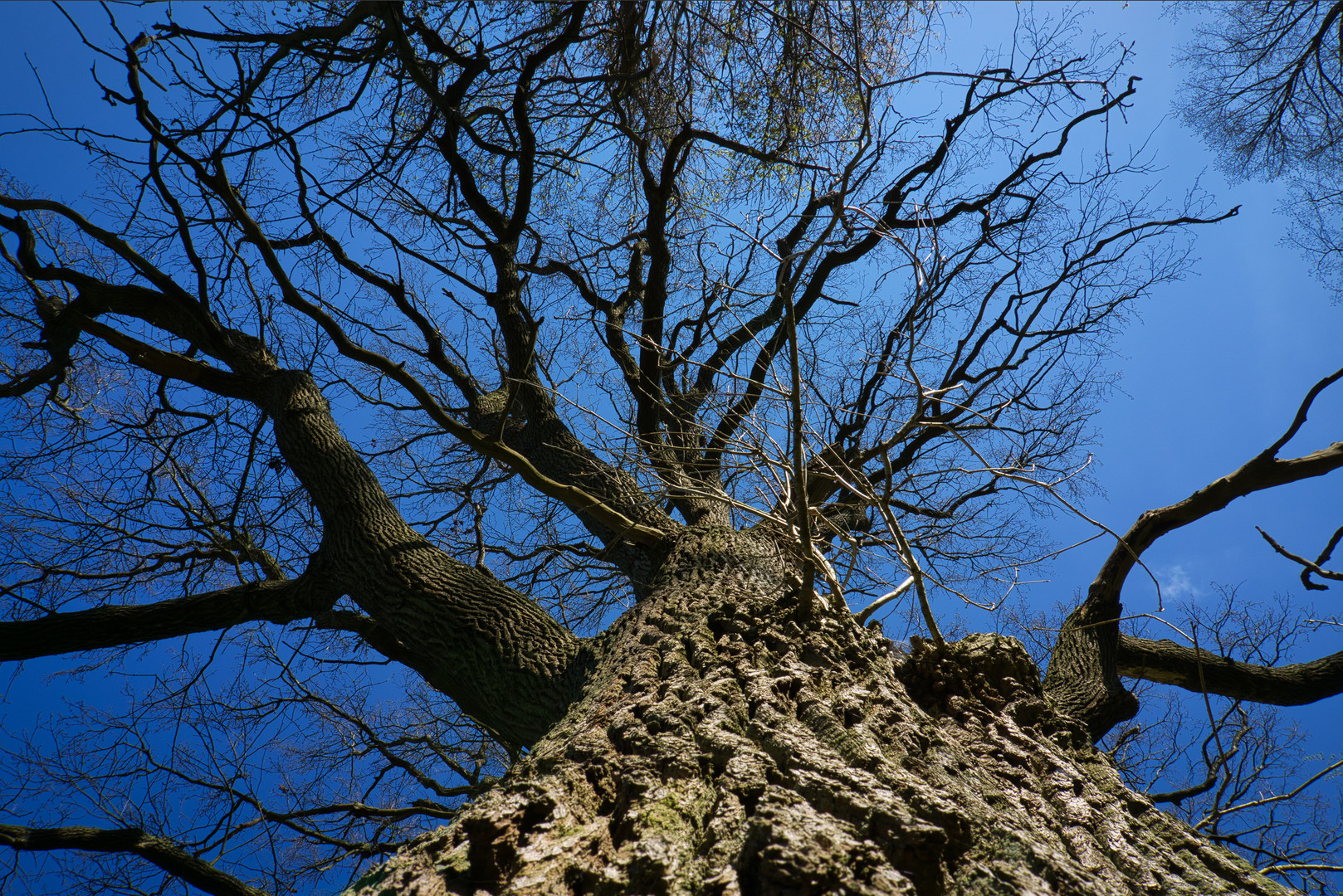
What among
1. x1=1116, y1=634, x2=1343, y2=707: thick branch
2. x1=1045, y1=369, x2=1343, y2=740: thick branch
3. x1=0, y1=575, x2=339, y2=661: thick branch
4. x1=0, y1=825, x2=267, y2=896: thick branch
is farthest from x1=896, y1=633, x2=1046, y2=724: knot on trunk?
x1=0, y1=825, x2=267, y2=896: thick branch

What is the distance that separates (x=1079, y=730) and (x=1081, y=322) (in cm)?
400

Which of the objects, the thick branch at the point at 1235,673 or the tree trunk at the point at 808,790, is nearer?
the tree trunk at the point at 808,790

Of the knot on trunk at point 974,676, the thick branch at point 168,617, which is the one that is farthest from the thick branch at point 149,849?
the knot on trunk at point 974,676

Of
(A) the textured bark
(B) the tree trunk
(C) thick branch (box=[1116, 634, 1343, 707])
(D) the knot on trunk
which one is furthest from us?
(C) thick branch (box=[1116, 634, 1343, 707])

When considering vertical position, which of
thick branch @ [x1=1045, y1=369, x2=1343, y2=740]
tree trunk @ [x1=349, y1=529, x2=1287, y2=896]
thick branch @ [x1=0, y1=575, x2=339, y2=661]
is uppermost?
thick branch @ [x1=0, y1=575, x2=339, y2=661]

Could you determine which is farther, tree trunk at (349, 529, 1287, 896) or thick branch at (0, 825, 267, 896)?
thick branch at (0, 825, 267, 896)

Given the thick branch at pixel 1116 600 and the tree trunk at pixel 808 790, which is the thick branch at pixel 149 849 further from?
the thick branch at pixel 1116 600

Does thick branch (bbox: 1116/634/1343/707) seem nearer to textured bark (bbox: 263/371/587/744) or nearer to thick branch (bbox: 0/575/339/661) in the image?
textured bark (bbox: 263/371/587/744)

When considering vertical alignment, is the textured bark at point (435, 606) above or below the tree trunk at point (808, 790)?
above

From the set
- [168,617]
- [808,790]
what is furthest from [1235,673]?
[168,617]

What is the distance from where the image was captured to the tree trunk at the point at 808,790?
1.08 meters

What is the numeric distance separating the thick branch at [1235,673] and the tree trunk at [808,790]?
2680 mm

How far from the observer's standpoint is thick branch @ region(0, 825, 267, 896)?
3303 mm

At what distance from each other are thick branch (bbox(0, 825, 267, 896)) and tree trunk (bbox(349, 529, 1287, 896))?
109 inches
